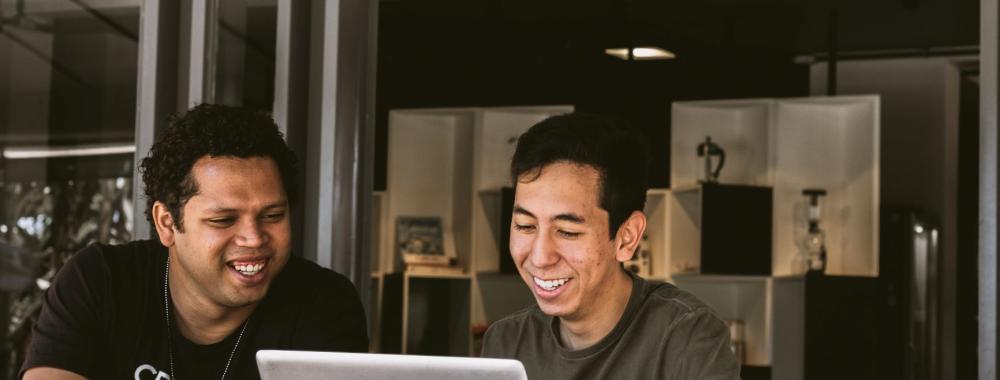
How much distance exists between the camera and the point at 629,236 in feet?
6.89

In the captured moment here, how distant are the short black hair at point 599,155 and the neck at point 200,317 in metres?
0.73

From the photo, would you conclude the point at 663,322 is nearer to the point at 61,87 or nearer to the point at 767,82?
the point at 61,87

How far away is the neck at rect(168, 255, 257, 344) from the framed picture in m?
6.23

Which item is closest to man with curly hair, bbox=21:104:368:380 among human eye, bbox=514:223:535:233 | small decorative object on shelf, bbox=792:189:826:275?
human eye, bbox=514:223:535:233

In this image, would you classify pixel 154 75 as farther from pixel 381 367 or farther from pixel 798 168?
pixel 798 168

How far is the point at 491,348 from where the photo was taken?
2254mm

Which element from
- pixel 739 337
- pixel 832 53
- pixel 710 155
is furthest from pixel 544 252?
pixel 832 53

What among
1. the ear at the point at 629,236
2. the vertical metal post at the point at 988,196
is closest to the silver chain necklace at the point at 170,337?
the ear at the point at 629,236

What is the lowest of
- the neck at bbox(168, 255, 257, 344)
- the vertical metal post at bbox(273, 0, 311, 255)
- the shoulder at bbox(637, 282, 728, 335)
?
the neck at bbox(168, 255, 257, 344)

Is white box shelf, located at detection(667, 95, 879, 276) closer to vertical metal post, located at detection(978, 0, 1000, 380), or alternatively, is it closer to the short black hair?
vertical metal post, located at detection(978, 0, 1000, 380)

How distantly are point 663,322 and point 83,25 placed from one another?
2786 mm

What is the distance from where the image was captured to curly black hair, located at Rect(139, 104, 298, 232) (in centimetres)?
243

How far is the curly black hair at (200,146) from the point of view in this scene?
2.43 metres

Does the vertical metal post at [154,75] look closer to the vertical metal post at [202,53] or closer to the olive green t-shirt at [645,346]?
the vertical metal post at [202,53]
